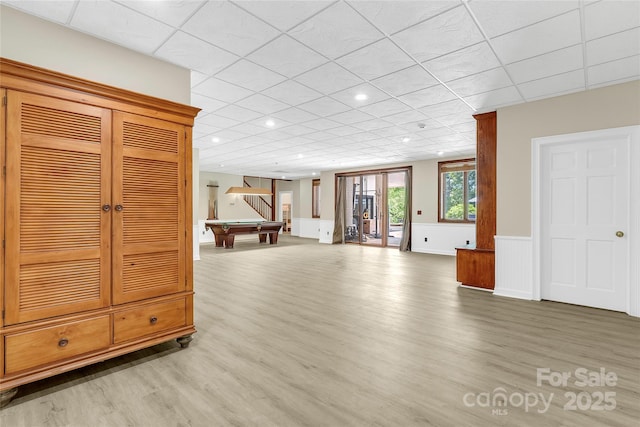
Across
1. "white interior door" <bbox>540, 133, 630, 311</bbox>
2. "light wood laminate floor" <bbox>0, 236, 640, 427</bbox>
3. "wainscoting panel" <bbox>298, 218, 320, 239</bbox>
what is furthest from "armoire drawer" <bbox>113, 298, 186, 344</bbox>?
"wainscoting panel" <bbox>298, 218, 320, 239</bbox>

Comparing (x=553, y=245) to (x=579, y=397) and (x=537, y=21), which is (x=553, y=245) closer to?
(x=579, y=397)

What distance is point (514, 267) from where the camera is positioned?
431cm

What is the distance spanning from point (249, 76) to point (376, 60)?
1.36 metres

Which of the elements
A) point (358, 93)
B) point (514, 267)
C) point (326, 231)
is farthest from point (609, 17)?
point (326, 231)

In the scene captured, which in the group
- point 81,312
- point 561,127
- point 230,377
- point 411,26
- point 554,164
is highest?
point 411,26

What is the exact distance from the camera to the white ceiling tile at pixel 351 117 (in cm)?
454

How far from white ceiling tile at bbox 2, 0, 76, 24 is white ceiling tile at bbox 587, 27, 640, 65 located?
13.7 feet

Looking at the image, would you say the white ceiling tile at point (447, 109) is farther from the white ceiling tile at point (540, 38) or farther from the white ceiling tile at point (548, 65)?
the white ceiling tile at point (540, 38)

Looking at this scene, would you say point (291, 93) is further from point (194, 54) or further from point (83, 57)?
point (83, 57)

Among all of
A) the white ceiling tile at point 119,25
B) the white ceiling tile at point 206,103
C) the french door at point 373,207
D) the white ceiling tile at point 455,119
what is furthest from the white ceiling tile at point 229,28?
the french door at point 373,207

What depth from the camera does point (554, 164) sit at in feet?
13.4

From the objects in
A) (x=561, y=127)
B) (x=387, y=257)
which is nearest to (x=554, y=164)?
(x=561, y=127)

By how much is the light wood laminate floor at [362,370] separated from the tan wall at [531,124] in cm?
125

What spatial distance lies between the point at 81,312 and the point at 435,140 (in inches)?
246
